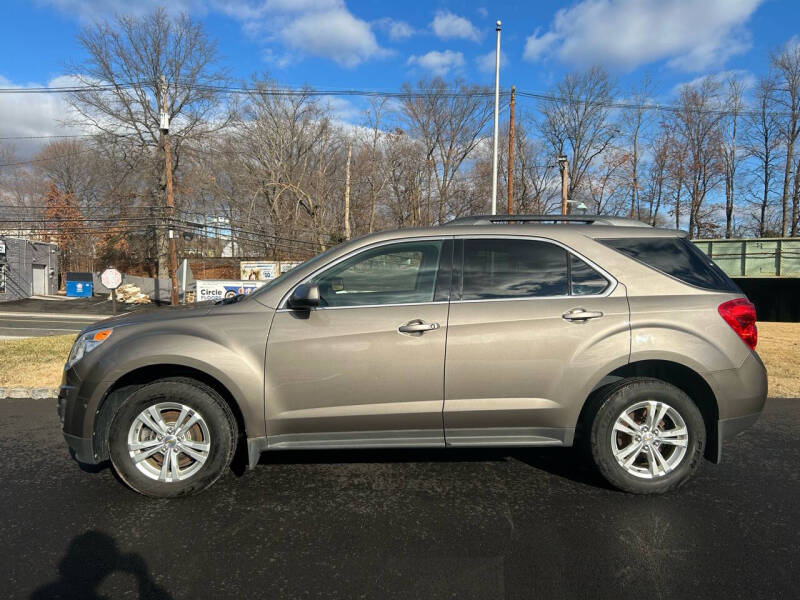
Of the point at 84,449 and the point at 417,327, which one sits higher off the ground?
the point at 417,327

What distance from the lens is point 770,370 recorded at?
7.61m

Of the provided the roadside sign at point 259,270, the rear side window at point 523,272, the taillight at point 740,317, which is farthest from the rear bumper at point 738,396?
the roadside sign at point 259,270

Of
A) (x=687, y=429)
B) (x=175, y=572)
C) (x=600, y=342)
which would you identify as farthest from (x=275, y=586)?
(x=687, y=429)

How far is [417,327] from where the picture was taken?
Result: 325cm

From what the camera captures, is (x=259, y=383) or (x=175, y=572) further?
(x=259, y=383)

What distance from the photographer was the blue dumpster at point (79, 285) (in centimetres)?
3775

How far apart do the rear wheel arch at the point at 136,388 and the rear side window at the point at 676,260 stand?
9.34ft

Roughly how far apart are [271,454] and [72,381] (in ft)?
5.31

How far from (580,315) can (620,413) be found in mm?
724

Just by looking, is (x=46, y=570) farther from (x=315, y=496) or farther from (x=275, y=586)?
(x=315, y=496)

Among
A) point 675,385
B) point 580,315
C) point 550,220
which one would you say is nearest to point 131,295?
point 550,220

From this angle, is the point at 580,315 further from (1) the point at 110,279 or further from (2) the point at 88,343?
(1) the point at 110,279

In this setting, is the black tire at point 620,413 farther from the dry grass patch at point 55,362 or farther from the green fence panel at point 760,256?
the green fence panel at point 760,256

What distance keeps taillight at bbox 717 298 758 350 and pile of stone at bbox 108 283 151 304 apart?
36.1 meters
